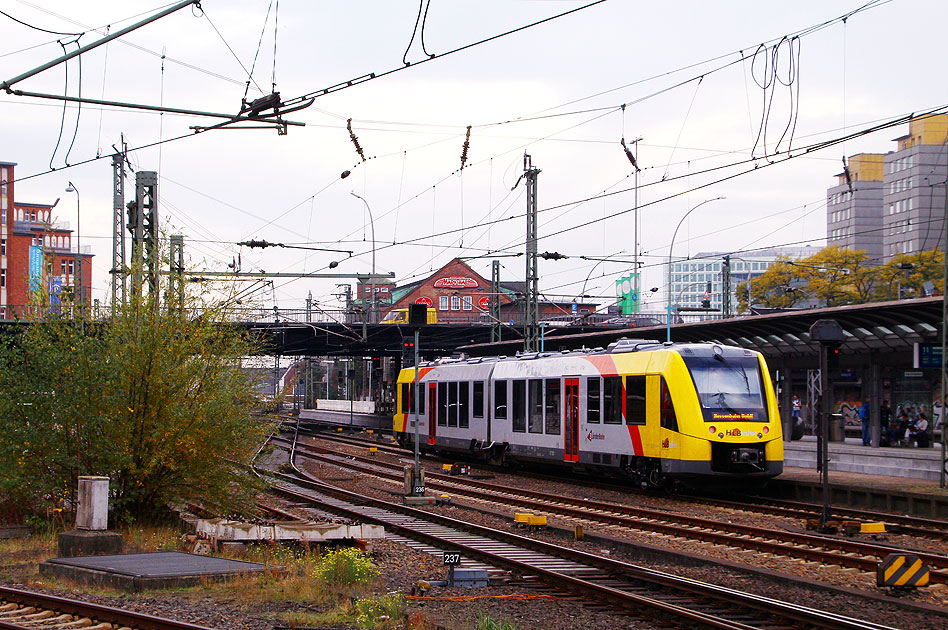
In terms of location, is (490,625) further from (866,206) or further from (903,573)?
(866,206)

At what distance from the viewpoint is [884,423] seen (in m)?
30.1

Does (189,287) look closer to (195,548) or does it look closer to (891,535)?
(195,548)

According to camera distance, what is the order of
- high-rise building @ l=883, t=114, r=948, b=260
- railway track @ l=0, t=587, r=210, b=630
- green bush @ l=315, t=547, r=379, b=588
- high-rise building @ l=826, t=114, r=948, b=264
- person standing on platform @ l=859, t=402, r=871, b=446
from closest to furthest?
railway track @ l=0, t=587, r=210, b=630 → green bush @ l=315, t=547, r=379, b=588 → person standing on platform @ l=859, t=402, r=871, b=446 → high-rise building @ l=826, t=114, r=948, b=264 → high-rise building @ l=883, t=114, r=948, b=260

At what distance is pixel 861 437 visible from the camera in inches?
1298

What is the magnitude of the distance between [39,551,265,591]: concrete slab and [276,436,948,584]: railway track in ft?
22.0

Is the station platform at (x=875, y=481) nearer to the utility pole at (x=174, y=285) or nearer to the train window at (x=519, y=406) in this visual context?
the train window at (x=519, y=406)

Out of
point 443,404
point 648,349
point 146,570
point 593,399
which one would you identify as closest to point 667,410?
point 648,349

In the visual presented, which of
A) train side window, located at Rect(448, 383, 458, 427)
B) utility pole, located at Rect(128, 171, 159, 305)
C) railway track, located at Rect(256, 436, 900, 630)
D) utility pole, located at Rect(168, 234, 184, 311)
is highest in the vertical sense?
utility pole, located at Rect(128, 171, 159, 305)

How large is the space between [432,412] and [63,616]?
24.7m

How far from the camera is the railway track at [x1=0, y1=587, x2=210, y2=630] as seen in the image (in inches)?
353

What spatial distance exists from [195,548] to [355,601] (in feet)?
15.1

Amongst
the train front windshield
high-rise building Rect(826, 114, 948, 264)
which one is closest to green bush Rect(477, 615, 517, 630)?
the train front windshield

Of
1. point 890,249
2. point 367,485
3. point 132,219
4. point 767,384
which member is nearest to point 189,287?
point 132,219

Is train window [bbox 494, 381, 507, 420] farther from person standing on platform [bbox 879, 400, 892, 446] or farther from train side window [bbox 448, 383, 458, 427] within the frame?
person standing on platform [bbox 879, 400, 892, 446]
